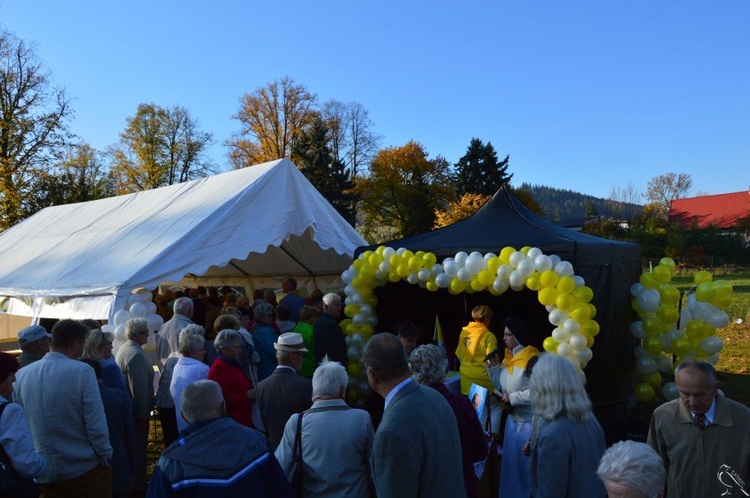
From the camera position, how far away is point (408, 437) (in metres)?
2.08

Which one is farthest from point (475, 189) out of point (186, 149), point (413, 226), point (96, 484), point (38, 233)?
point (96, 484)

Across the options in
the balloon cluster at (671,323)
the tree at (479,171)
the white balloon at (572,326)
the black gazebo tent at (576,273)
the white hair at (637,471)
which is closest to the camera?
the white hair at (637,471)

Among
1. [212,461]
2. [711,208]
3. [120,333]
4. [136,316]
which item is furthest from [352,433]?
[711,208]

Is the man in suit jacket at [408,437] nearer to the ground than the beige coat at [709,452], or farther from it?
farther from it

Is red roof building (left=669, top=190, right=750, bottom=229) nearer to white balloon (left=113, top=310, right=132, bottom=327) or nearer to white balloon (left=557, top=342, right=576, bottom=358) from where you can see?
white balloon (left=557, top=342, right=576, bottom=358)

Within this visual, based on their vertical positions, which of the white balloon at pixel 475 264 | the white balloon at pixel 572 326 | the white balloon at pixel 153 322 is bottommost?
the white balloon at pixel 572 326

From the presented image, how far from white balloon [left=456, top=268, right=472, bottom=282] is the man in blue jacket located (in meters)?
3.92

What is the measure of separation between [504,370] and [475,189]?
3476cm

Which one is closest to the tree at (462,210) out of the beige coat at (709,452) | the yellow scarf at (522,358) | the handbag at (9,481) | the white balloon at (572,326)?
the white balloon at (572,326)

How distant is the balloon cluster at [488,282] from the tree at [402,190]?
3142 centimetres

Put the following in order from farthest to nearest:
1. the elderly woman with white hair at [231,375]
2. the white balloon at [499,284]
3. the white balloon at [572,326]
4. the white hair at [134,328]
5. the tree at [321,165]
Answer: the tree at [321,165]
the white balloon at [499,284]
the white balloon at [572,326]
the white hair at [134,328]
the elderly woman with white hair at [231,375]

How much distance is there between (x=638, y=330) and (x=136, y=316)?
5.77 meters

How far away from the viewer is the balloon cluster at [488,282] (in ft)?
17.2

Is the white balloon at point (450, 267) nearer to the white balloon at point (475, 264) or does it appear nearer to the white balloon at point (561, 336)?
the white balloon at point (475, 264)
